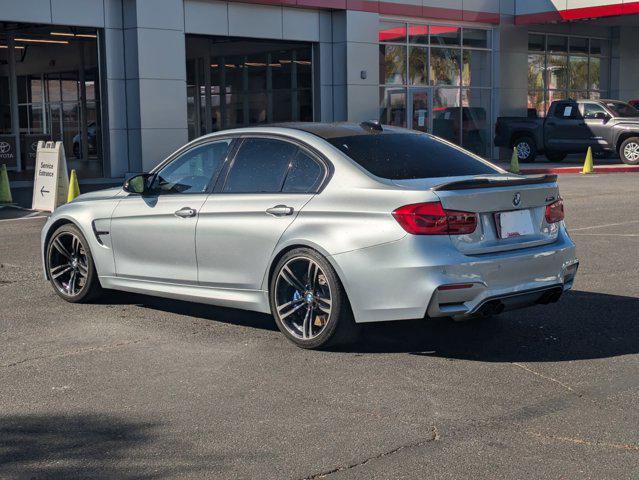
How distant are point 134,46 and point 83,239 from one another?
16451mm

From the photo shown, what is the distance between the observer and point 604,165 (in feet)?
93.5

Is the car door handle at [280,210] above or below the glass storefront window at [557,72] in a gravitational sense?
below

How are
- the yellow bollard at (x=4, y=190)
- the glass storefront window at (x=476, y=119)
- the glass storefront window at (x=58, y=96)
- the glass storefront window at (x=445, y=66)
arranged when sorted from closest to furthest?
the yellow bollard at (x=4, y=190)
the glass storefront window at (x=58, y=96)
the glass storefront window at (x=445, y=66)
the glass storefront window at (x=476, y=119)

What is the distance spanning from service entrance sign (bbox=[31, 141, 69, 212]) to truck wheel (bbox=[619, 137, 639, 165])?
17152 millimetres

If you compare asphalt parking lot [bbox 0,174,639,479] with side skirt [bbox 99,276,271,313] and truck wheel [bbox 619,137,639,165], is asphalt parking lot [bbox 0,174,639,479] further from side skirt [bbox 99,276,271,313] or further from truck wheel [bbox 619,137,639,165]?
truck wheel [bbox 619,137,639,165]

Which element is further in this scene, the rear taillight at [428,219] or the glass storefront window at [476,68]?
the glass storefront window at [476,68]

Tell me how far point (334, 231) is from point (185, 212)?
147 centimetres

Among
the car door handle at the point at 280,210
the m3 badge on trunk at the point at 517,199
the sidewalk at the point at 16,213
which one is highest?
the m3 badge on trunk at the point at 517,199

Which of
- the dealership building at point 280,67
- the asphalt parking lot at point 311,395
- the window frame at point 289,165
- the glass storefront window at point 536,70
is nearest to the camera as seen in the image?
the asphalt parking lot at point 311,395

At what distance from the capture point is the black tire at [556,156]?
96.6ft

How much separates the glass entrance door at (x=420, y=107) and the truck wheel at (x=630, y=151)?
6.32 metres

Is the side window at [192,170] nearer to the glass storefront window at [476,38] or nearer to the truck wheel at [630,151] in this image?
the truck wheel at [630,151]

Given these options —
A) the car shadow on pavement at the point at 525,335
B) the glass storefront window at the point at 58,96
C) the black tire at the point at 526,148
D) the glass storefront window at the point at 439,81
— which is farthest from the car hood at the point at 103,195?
the black tire at the point at 526,148

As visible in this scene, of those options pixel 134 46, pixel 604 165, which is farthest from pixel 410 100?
pixel 134 46
